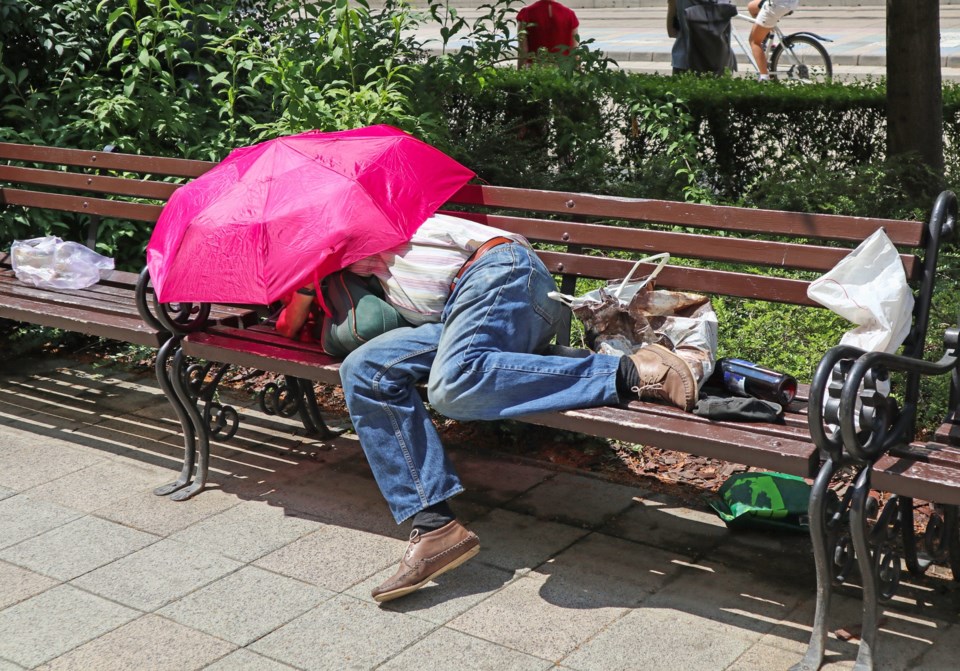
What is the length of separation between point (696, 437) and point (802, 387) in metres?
0.72

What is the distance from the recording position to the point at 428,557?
3566 millimetres

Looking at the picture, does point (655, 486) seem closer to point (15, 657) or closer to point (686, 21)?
point (15, 657)

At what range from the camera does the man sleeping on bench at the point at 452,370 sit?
11.6 feet

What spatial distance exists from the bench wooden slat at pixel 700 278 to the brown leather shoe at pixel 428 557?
3.61 ft

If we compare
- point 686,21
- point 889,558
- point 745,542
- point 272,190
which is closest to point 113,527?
point 272,190

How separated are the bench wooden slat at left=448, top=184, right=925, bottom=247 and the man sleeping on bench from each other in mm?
448

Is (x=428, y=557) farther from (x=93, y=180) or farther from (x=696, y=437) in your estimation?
(x=93, y=180)

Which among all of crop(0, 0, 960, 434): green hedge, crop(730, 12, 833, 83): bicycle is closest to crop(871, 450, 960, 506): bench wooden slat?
crop(0, 0, 960, 434): green hedge

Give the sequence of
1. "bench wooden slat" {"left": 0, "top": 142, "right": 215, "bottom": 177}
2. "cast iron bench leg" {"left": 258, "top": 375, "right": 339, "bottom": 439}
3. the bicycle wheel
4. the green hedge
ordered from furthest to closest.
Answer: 1. the bicycle wheel
2. the green hedge
3. "bench wooden slat" {"left": 0, "top": 142, "right": 215, "bottom": 177}
4. "cast iron bench leg" {"left": 258, "top": 375, "right": 339, "bottom": 439}

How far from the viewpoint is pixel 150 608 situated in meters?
3.58

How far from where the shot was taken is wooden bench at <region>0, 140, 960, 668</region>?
3.08 m

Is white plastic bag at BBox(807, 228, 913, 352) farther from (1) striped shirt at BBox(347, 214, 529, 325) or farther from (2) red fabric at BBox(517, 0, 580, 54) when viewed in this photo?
(2) red fabric at BBox(517, 0, 580, 54)

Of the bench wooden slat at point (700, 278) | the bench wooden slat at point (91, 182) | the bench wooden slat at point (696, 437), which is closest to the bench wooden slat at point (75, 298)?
the bench wooden slat at point (91, 182)

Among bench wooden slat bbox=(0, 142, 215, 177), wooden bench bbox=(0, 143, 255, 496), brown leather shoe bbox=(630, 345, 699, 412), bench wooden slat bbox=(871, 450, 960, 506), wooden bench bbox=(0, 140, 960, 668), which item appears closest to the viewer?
bench wooden slat bbox=(871, 450, 960, 506)
